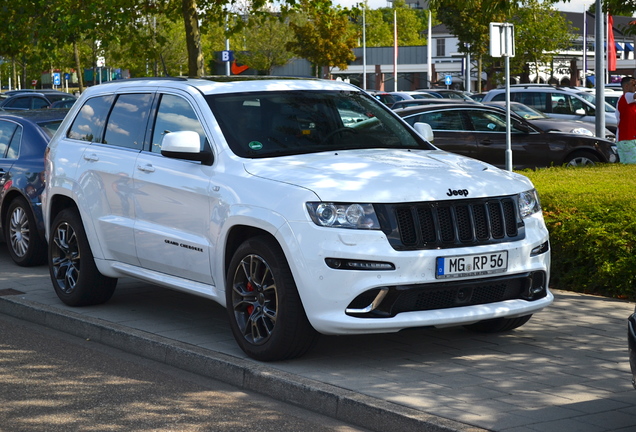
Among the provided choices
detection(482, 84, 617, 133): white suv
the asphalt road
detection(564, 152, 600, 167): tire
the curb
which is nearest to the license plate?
Answer: the curb

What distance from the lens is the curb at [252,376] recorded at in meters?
5.14

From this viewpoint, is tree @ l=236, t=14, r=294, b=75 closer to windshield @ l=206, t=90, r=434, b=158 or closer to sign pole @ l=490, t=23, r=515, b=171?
sign pole @ l=490, t=23, r=515, b=171

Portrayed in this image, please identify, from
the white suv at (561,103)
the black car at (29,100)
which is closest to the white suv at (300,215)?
the white suv at (561,103)

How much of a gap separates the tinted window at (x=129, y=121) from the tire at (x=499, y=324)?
283cm

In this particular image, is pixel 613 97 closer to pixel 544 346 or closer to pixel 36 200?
pixel 36 200

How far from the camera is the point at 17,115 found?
39.5 ft

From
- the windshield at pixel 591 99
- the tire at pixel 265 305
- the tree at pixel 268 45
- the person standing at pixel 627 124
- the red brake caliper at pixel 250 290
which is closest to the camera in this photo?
the tire at pixel 265 305

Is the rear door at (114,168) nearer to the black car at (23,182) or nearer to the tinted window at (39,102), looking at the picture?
the black car at (23,182)

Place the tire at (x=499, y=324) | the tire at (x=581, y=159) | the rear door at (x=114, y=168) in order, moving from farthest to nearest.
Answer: the tire at (x=581, y=159) → the rear door at (x=114, y=168) → the tire at (x=499, y=324)

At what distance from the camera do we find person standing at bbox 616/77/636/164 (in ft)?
50.0

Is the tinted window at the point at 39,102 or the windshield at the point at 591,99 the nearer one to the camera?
the windshield at the point at 591,99

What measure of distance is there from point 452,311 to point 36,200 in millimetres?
6028

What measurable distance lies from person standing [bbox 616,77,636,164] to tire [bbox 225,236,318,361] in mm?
10025

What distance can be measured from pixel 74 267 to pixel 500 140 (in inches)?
444
